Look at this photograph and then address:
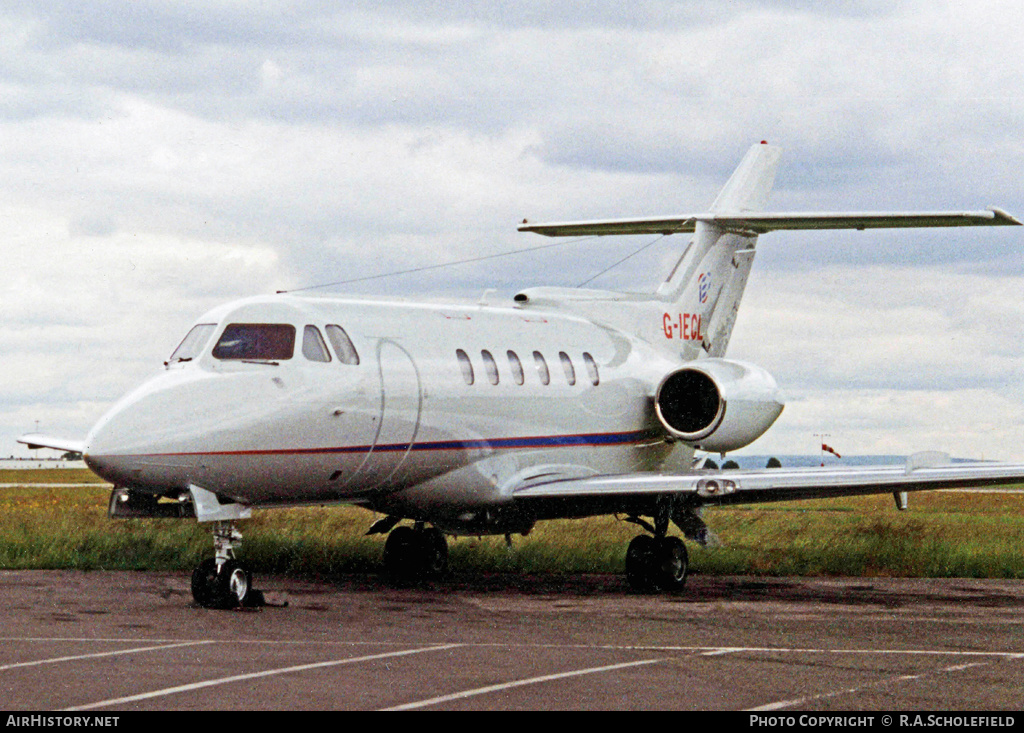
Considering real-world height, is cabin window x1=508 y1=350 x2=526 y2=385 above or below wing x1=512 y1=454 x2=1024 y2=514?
above

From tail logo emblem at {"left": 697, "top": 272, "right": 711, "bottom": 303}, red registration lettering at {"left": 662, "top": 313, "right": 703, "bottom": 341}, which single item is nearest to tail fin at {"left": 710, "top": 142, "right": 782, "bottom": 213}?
tail logo emblem at {"left": 697, "top": 272, "right": 711, "bottom": 303}

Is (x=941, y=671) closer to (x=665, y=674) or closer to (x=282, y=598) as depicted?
(x=665, y=674)

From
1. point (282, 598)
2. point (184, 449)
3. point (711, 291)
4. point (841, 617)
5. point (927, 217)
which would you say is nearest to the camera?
point (184, 449)

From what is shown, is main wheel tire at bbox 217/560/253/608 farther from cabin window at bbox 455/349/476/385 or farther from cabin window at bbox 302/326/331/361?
cabin window at bbox 455/349/476/385

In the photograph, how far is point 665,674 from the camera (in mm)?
11133

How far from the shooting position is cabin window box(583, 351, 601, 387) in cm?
2070

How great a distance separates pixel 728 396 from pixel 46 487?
4999 cm

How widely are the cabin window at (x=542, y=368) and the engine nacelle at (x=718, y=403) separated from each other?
7.12ft

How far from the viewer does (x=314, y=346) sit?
16688mm

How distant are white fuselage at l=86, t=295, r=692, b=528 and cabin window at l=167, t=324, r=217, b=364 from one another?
0.29 feet

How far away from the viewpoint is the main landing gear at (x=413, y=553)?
21.0 m
